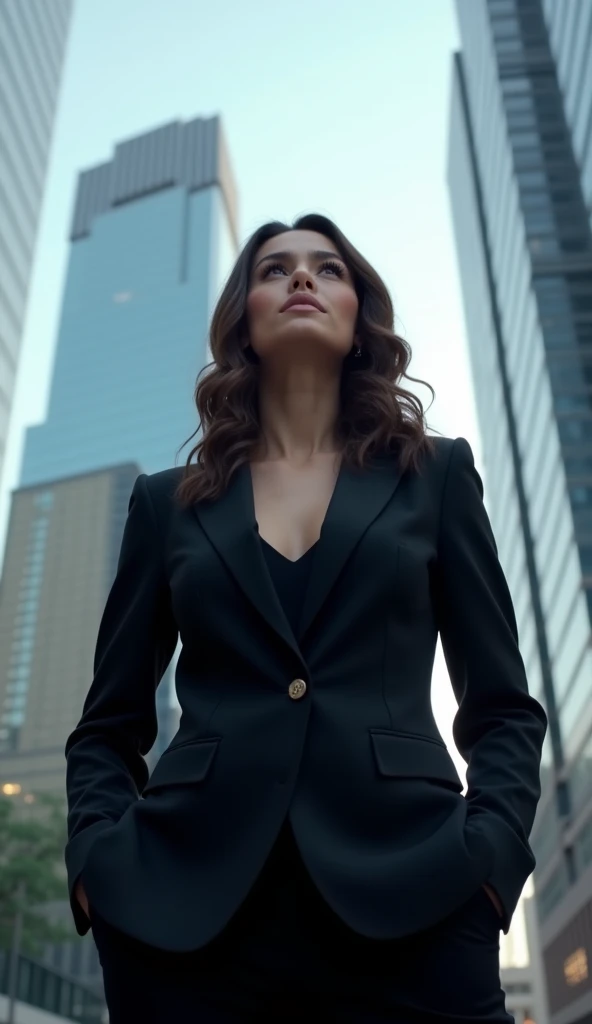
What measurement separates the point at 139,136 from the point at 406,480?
171010mm

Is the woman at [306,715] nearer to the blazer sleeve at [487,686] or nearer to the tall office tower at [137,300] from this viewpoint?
the blazer sleeve at [487,686]

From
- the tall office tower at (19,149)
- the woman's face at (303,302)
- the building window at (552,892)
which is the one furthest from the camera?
the tall office tower at (19,149)

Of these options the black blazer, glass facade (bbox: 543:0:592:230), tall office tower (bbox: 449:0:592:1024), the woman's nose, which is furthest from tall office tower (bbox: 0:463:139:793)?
the black blazer

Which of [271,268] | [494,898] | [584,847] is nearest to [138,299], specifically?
[584,847]

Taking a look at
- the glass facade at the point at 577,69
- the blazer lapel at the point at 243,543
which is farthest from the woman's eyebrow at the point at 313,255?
the glass facade at the point at 577,69

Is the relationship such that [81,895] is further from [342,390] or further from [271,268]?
[271,268]

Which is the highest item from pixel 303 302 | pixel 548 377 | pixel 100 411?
pixel 303 302

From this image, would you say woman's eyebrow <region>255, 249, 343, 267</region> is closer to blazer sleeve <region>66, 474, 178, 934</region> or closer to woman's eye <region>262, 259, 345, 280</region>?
woman's eye <region>262, 259, 345, 280</region>

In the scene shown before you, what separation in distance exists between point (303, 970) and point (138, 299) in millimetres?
141838

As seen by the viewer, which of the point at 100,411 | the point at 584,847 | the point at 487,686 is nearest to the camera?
the point at 487,686

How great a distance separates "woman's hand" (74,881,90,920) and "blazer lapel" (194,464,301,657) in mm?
543

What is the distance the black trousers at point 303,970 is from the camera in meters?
1.47

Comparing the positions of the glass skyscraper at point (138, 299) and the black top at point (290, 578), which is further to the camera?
the glass skyscraper at point (138, 299)

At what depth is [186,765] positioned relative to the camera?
1.75 m
